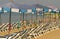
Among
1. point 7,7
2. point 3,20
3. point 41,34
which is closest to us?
point 7,7

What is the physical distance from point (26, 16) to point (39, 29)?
6.69 metres

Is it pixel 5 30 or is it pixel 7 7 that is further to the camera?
pixel 5 30

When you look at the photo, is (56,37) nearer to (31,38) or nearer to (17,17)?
(31,38)

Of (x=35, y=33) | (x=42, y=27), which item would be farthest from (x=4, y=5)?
(x=42, y=27)

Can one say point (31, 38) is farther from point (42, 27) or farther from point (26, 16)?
point (26, 16)

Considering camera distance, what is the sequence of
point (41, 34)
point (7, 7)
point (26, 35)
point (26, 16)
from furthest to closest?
point (26, 16) → point (41, 34) → point (26, 35) → point (7, 7)

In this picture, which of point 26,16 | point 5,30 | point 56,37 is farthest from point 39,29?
point 26,16

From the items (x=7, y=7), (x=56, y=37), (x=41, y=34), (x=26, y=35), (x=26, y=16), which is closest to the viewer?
(x=7, y=7)

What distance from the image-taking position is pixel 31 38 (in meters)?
14.4

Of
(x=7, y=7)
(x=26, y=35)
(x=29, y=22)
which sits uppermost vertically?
(x=7, y=7)

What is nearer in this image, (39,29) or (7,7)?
(7,7)

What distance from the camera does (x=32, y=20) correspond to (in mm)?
23844

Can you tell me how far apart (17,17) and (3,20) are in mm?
1664

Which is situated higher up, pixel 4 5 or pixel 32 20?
pixel 4 5
